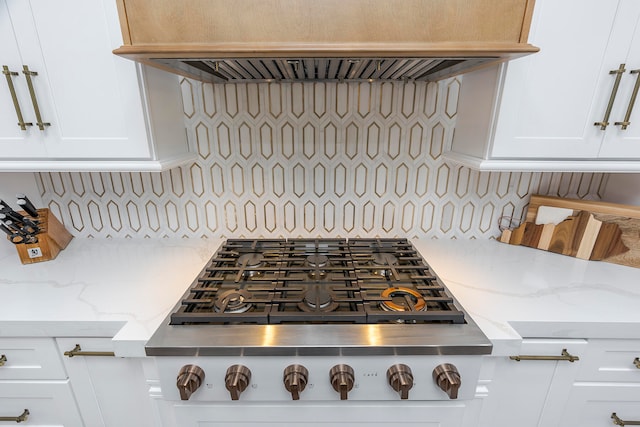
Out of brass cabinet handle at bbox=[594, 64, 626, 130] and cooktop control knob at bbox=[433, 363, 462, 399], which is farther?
brass cabinet handle at bbox=[594, 64, 626, 130]

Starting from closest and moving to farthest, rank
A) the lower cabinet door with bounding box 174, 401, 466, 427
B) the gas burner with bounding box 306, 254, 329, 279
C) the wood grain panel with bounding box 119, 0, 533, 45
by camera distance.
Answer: the wood grain panel with bounding box 119, 0, 533, 45
the lower cabinet door with bounding box 174, 401, 466, 427
the gas burner with bounding box 306, 254, 329, 279

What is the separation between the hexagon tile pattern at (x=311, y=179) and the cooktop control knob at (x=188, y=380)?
0.73 meters

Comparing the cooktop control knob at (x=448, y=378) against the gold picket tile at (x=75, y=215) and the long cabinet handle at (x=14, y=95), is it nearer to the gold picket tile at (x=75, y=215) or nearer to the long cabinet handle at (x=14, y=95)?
the long cabinet handle at (x=14, y=95)

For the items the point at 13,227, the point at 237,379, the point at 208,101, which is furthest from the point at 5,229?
the point at 237,379

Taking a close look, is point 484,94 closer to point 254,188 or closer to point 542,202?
point 542,202

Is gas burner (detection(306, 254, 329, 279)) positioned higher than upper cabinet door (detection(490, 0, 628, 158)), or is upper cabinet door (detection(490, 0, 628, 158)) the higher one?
upper cabinet door (detection(490, 0, 628, 158))

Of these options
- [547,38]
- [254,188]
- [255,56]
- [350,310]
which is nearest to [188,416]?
[350,310]

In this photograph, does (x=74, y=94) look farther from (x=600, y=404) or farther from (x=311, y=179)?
(x=600, y=404)

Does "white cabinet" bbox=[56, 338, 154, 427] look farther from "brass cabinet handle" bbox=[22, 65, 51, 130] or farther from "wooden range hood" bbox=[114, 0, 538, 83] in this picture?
"wooden range hood" bbox=[114, 0, 538, 83]

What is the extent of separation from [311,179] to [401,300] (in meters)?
0.66

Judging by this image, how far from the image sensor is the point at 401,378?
0.77 m

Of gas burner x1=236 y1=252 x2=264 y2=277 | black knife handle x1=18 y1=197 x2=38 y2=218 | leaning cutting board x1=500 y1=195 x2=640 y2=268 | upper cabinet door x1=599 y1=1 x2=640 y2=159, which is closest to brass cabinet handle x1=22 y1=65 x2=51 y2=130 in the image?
black knife handle x1=18 y1=197 x2=38 y2=218

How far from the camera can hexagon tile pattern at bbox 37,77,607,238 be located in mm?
1279

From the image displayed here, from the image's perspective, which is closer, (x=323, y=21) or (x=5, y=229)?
(x=323, y=21)
